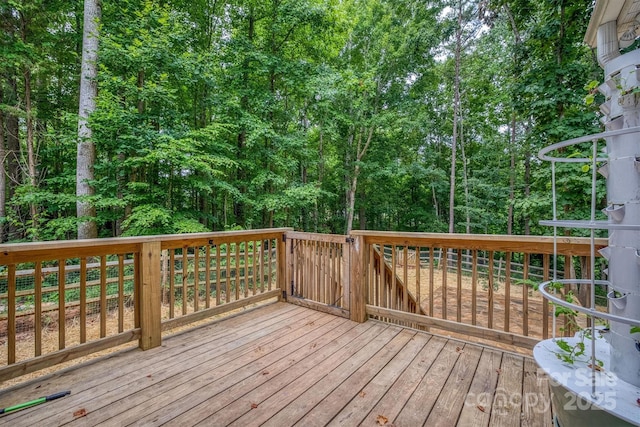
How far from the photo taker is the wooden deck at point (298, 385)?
1615 mm

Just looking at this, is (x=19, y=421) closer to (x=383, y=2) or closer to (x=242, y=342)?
(x=242, y=342)

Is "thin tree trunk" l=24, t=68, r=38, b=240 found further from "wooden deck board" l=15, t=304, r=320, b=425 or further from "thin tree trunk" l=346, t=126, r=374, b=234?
"thin tree trunk" l=346, t=126, r=374, b=234

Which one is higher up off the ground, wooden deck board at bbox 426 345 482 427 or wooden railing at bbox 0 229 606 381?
wooden railing at bbox 0 229 606 381

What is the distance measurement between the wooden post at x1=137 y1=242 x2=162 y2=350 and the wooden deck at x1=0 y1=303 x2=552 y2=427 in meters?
0.12

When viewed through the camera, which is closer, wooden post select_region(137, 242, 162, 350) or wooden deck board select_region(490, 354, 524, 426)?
wooden deck board select_region(490, 354, 524, 426)

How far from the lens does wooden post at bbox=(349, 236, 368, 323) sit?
9.82 ft

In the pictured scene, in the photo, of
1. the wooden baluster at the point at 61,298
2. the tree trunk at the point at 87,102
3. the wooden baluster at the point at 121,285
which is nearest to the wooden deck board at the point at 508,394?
the wooden baluster at the point at 121,285

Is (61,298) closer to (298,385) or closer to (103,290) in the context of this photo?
(103,290)

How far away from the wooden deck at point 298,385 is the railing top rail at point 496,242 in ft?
2.87

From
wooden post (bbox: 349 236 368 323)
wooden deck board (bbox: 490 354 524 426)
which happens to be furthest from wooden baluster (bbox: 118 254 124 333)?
wooden deck board (bbox: 490 354 524 426)

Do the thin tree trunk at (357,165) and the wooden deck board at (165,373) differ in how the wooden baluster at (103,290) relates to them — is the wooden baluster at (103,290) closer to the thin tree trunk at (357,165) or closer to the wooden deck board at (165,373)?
the wooden deck board at (165,373)

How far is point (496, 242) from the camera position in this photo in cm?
231

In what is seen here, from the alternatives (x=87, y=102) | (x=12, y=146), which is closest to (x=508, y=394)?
(x=87, y=102)

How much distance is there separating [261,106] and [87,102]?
358cm
